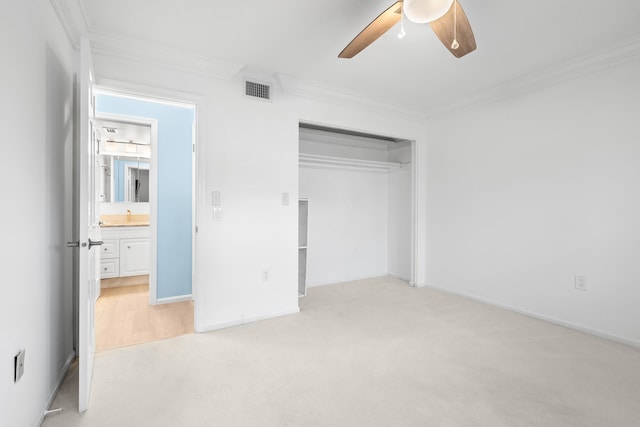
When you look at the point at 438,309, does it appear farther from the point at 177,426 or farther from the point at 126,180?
the point at 126,180

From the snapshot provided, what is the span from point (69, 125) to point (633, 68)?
4.50 m

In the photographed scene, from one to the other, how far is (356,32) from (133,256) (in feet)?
14.8

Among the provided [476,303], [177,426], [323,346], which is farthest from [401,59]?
[177,426]

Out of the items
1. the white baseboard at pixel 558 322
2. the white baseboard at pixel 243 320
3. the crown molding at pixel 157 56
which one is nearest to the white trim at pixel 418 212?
the white baseboard at pixel 558 322

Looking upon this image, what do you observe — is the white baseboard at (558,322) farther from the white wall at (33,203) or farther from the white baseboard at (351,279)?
the white wall at (33,203)

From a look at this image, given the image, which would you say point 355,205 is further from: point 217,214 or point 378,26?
point 378,26

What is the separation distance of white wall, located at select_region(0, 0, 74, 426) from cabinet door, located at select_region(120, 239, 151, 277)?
2.81 meters

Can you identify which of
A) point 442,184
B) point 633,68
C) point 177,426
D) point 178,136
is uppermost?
point 633,68

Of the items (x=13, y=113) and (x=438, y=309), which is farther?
(x=438, y=309)

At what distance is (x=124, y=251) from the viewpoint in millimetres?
4766

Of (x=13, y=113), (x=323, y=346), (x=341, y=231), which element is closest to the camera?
(x=13, y=113)

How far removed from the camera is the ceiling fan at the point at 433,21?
163 cm

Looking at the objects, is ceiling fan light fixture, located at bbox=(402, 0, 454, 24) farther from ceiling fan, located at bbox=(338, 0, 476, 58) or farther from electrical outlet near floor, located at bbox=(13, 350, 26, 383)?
electrical outlet near floor, located at bbox=(13, 350, 26, 383)

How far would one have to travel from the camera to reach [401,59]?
9.18 feet
